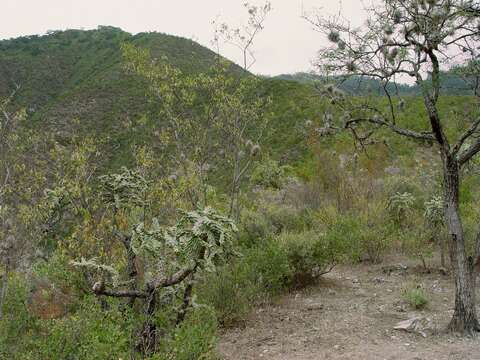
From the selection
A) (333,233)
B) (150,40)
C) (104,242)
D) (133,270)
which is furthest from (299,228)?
(150,40)

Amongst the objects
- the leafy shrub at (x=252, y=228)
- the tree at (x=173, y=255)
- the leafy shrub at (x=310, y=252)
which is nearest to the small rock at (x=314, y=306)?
the leafy shrub at (x=310, y=252)

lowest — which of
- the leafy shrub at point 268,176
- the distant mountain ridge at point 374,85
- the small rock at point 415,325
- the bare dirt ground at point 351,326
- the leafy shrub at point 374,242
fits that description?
the bare dirt ground at point 351,326

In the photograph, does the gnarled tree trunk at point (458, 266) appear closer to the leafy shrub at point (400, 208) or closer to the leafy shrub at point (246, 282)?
the leafy shrub at point (246, 282)

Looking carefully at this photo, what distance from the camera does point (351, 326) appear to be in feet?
19.8

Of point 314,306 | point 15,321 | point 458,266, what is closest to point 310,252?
point 314,306

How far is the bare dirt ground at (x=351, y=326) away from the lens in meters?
5.18

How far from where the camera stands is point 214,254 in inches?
165

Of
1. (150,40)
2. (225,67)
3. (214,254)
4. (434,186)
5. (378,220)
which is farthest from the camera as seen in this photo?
(150,40)

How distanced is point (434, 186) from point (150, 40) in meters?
40.6

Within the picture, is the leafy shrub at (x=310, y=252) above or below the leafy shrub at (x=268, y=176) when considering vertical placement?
below

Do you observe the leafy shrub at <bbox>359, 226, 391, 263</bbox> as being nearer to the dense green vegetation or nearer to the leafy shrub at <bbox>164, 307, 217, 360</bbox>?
the dense green vegetation

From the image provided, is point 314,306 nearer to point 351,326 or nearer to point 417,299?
point 351,326

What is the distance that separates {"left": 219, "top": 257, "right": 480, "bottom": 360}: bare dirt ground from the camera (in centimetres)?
518

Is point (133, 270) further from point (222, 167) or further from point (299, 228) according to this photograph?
point (222, 167)
